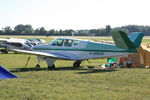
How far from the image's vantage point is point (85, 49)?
51.2 ft

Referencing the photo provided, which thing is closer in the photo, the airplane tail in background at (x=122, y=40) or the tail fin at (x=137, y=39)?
the airplane tail in background at (x=122, y=40)

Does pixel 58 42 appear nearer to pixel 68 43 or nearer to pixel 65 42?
pixel 65 42

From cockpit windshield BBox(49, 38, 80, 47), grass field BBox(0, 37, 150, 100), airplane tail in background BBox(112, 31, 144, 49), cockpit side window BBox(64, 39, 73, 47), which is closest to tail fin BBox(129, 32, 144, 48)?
airplane tail in background BBox(112, 31, 144, 49)

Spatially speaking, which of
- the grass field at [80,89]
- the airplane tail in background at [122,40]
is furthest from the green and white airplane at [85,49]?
the grass field at [80,89]

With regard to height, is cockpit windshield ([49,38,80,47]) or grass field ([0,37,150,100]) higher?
cockpit windshield ([49,38,80,47])

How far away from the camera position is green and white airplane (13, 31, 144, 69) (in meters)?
14.2

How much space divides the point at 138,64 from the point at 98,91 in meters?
8.24

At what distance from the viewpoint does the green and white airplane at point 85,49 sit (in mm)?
14172

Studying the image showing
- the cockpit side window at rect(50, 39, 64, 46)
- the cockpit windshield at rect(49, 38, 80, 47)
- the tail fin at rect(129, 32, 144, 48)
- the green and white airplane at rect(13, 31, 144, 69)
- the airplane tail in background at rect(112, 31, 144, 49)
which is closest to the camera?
the airplane tail in background at rect(112, 31, 144, 49)

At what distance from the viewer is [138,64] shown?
16.2 metres

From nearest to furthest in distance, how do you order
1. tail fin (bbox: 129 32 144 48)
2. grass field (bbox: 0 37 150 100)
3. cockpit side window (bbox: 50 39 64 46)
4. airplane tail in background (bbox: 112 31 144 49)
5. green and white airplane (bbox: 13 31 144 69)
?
grass field (bbox: 0 37 150 100) → airplane tail in background (bbox: 112 31 144 49) → green and white airplane (bbox: 13 31 144 69) → tail fin (bbox: 129 32 144 48) → cockpit side window (bbox: 50 39 64 46)

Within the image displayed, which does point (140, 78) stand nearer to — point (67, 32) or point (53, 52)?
point (53, 52)

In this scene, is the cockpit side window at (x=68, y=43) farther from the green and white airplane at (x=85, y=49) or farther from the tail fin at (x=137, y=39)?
the tail fin at (x=137, y=39)

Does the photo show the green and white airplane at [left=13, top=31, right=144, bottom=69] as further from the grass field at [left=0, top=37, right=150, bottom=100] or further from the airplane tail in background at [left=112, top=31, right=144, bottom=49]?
the grass field at [left=0, top=37, right=150, bottom=100]
